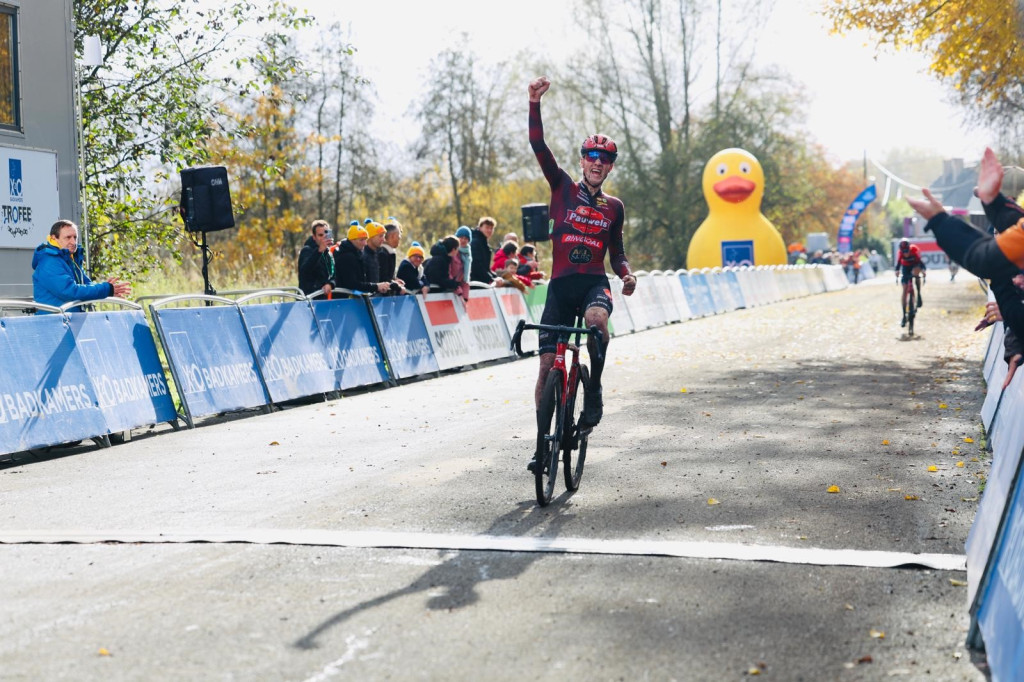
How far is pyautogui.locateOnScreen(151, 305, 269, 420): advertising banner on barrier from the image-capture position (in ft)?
39.5

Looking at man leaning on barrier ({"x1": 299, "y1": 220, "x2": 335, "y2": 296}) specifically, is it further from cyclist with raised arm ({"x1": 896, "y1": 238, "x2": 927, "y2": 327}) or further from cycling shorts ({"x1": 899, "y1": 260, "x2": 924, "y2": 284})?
cycling shorts ({"x1": 899, "y1": 260, "x2": 924, "y2": 284})

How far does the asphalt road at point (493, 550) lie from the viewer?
4344 millimetres

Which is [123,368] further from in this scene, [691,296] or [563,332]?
[691,296]

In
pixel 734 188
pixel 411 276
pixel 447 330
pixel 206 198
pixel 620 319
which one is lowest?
pixel 620 319

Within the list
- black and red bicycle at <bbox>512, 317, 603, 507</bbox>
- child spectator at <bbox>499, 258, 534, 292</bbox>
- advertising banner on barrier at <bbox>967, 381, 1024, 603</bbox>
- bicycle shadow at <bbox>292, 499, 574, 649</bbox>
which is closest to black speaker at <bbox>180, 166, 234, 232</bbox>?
child spectator at <bbox>499, 258, 534, 292</bbox>

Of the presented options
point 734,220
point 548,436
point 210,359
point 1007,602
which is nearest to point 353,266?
point 210,359

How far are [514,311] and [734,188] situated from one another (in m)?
28.4

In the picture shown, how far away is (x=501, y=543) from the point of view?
6125mm

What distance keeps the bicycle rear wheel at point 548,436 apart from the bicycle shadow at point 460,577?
1.49 feet

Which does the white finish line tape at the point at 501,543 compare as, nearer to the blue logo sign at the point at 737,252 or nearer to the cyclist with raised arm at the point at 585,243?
the cyclist with raised arm at the point at 585,243

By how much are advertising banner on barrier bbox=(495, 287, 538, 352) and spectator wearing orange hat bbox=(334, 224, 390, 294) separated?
4.89 metres

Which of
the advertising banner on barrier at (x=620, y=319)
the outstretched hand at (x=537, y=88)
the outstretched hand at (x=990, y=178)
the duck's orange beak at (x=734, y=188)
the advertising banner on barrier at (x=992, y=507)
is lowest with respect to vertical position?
the advertising banner on barrier at (x=620, y=319)

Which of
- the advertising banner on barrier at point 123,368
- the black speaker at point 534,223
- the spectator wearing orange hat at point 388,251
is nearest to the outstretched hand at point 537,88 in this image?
the advertising banner on barrier at point 123,368

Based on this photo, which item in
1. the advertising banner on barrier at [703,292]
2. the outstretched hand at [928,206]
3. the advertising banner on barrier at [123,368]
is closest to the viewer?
the outstretched hand at [928,206]
